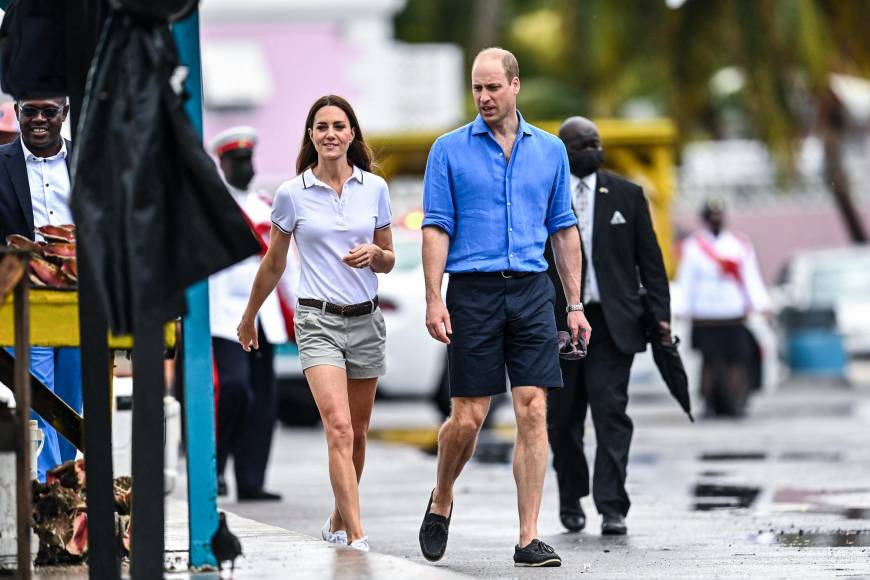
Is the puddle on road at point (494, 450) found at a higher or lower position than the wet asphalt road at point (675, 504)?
lower

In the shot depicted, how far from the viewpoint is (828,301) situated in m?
25.0

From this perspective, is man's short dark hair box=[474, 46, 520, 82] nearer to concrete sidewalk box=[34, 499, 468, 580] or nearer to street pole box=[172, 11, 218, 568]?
street pole box=[172, 11, 218, 568]

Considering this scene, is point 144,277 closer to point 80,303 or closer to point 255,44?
point 80,303

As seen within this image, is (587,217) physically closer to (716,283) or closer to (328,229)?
(328,229)

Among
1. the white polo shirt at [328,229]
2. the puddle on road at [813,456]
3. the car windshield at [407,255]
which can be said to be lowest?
the puddle on road at [813,456]

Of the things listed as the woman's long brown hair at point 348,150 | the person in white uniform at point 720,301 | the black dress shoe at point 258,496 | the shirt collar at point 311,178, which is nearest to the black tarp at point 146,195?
the shirt collar at point 311,178

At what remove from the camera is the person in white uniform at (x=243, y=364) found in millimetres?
11836

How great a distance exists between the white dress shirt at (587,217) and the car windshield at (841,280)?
1520 cm

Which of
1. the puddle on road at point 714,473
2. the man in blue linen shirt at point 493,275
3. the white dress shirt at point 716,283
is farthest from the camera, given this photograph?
the white dress shirt at point 716,283

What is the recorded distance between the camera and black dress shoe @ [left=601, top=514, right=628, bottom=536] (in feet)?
32.2

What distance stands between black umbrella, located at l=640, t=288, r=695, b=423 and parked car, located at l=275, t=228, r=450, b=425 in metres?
8.02

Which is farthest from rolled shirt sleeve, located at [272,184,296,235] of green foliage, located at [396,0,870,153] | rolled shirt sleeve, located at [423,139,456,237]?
green foliage, located at [396,0,870,153]

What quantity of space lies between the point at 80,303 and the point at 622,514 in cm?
403

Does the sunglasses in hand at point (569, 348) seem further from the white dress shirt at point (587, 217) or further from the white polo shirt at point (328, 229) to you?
the white polo shirt at point (328, 229)
